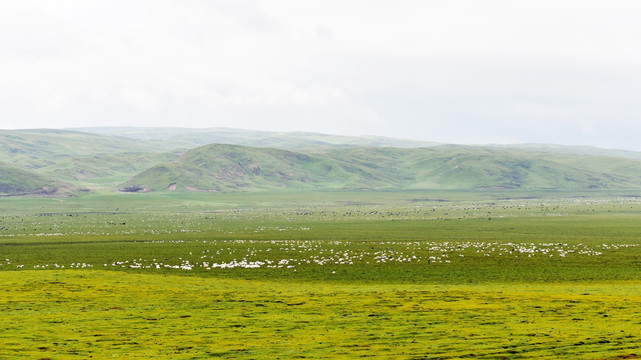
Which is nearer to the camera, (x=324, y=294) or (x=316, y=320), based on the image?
(x=316, y=320)

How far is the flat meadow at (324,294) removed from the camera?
86.2 feet

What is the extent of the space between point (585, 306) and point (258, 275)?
31740 mm

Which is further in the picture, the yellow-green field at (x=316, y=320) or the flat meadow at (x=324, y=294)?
the flat meadow at (x=324, y=294)

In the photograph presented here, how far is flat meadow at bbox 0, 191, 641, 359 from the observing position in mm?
26266

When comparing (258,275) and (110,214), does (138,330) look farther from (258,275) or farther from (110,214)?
(110,214)

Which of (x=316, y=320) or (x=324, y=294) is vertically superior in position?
(x=316, y=320)

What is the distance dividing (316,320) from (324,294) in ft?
36.2

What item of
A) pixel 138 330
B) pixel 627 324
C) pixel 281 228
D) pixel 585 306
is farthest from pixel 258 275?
pixel 281 228

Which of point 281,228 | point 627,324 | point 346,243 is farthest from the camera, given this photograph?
point 281,228

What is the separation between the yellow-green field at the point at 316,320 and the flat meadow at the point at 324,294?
12 centimetres

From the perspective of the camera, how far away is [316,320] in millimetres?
33000

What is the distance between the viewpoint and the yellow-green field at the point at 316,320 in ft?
82.3

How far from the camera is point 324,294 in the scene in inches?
1732

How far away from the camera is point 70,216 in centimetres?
15425
